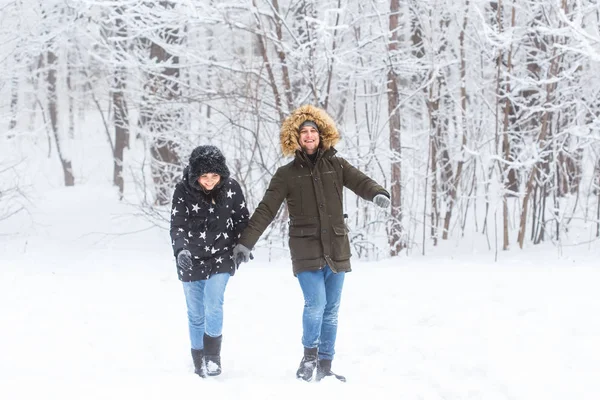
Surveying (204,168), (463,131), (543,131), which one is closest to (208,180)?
(204,168)

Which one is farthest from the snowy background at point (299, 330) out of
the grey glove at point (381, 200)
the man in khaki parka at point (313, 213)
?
the grey glove at point (381, 200)

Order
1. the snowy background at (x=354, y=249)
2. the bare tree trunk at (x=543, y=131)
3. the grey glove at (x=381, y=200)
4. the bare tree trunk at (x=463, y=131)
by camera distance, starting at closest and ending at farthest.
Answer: the grey glove at (x=381, y=200), the snowy background at (x=354, y=249), the bare tree trunk at (x=543, y=131), the bare tree trunk at (x=463, y=131)

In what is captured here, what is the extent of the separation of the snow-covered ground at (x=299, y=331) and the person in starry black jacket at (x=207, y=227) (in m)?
0.53

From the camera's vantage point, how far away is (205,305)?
3863 mm

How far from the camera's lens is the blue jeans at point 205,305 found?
379cm

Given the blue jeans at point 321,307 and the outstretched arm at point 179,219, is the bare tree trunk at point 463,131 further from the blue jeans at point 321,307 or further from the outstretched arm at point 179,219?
the outstretched arm at point 179,219

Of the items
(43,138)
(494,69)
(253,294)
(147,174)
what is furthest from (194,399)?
(43,138)

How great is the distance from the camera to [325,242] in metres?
3.70

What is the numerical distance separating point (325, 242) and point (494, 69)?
766cm

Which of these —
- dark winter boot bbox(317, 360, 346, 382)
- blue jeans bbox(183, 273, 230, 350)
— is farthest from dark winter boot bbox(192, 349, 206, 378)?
dark winter boot bbox(317, 360, 346, 382)

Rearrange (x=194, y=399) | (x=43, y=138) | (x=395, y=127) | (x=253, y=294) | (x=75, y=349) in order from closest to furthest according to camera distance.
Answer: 1. (x=194, y=399)
2. (x=75, y=349)
3. (x=253, y=294)
4. (x=395, y=127)
5. (x=43, y=138)

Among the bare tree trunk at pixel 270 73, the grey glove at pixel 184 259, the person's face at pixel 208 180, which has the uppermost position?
the bare tree trunk at pixel 270 73

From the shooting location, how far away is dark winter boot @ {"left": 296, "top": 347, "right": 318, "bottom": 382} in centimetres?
383

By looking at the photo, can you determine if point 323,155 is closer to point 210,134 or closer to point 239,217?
point 239,217
